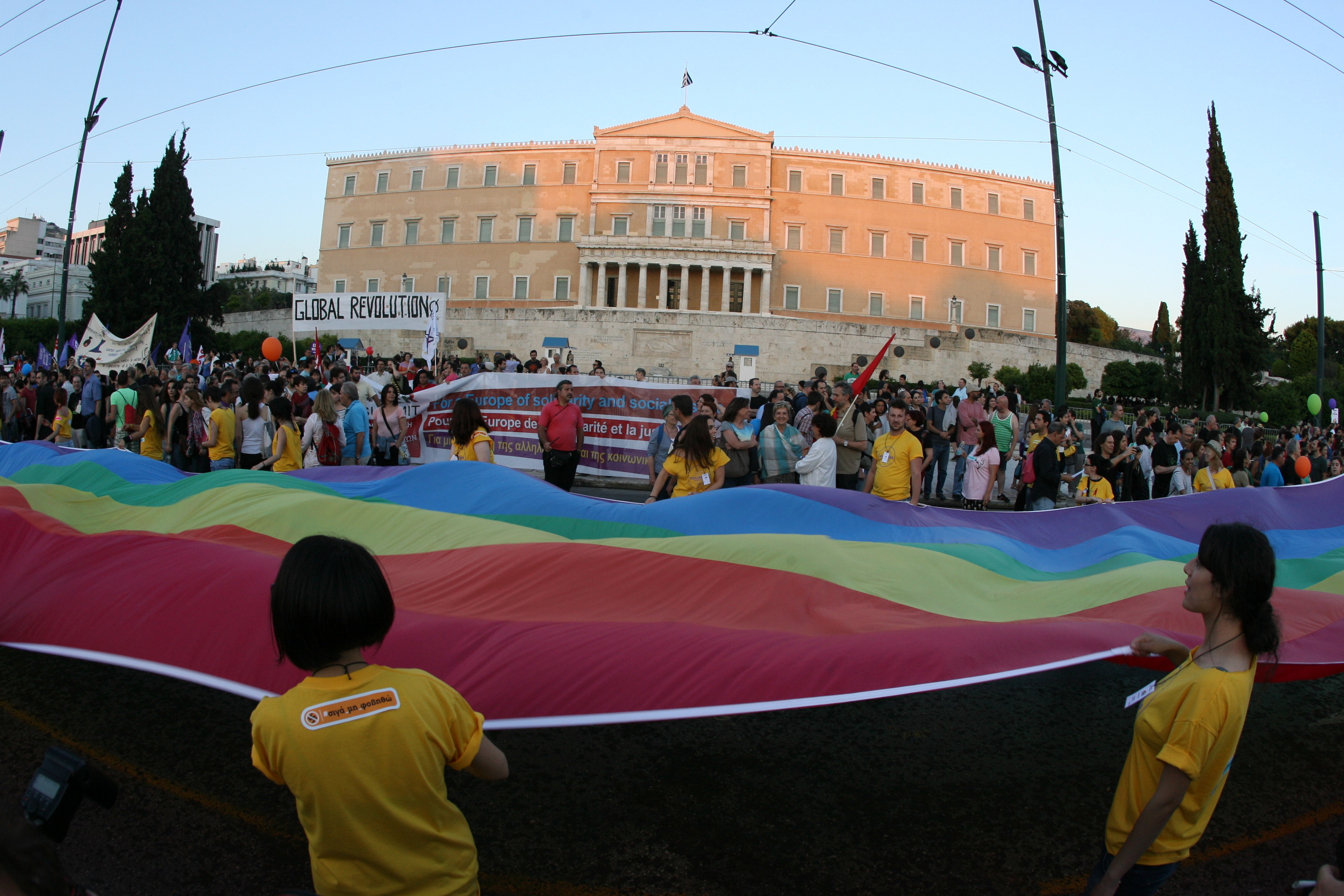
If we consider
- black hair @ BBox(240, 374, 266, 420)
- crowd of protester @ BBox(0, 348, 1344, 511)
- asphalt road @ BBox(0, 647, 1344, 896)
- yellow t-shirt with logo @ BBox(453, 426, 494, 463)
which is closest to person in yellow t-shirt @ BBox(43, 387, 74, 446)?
crowd of protester @ BBox(0, 348, 1344, 511)

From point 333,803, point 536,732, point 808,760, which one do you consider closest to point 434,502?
point 536,732

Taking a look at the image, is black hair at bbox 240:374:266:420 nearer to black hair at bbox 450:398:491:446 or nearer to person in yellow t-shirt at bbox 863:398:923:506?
black hair at bbox 450:398:491:446

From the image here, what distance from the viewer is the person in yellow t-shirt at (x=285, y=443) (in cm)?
724

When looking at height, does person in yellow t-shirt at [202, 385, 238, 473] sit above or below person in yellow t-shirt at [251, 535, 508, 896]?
above

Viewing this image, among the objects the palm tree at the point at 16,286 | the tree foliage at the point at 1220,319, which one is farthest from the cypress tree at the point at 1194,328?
the palm tree at the point at 16,286

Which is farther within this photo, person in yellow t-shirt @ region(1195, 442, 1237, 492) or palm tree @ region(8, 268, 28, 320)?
palm tree @ region(8, 268, 28, 320)

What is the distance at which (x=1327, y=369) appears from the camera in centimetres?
4488

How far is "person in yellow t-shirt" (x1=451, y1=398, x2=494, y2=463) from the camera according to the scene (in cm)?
692

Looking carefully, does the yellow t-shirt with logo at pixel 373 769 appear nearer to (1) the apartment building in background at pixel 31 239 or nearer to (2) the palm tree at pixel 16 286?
Answer: (1) the apartment building in background at pixel 31 239

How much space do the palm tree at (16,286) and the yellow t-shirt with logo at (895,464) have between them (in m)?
104

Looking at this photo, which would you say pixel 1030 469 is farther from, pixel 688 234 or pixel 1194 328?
pixel 688 234

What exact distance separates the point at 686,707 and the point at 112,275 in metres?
51.3

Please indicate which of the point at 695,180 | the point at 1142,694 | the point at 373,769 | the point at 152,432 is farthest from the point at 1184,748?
the point at 695,180

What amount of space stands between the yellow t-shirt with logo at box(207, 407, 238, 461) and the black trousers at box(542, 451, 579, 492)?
120 inches
